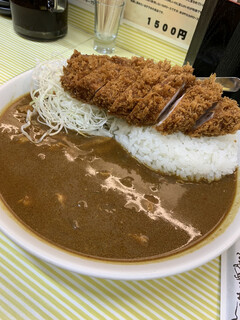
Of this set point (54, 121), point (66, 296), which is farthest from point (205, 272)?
point (54, 121)

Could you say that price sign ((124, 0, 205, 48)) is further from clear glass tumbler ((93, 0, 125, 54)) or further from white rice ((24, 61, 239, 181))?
white rice ((24, 61, 239, 181))

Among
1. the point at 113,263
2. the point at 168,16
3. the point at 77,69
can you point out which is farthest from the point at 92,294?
the point at 168,16

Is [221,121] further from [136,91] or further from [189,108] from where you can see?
[136,91]

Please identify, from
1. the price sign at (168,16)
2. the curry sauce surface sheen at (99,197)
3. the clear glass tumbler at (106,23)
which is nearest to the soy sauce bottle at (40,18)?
the clear glass tumbler at (106,23)

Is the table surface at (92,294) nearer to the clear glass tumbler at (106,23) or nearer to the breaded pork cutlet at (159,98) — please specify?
the breaded pork cutlet at (159,98)

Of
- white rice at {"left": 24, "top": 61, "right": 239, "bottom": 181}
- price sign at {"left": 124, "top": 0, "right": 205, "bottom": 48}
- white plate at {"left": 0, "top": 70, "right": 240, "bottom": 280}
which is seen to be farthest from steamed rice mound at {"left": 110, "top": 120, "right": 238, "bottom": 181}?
price sign at {"left": 124, "top": 0, "right": 205, "bottom": 48}

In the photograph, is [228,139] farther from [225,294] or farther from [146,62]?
[225,294]

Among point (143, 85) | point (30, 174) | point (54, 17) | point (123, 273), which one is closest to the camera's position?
point (123, 273)
